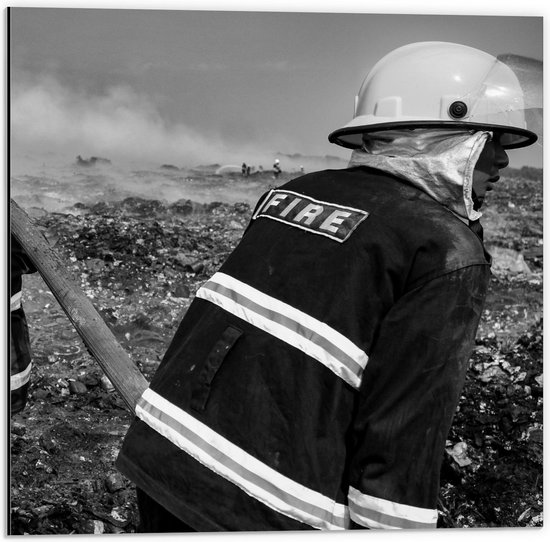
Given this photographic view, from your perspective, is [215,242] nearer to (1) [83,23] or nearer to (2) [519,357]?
(1) [83,23]

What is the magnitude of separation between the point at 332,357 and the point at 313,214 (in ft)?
1.08

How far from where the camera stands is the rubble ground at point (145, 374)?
2.92 meters

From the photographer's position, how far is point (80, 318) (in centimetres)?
234

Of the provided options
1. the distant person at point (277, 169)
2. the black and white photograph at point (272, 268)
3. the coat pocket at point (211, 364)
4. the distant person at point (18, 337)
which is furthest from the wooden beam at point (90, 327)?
the distant person at point (277, 169)

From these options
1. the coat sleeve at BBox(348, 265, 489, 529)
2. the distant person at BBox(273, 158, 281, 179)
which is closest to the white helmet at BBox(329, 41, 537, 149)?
the coat sleeve at BBox(348, 265, 489, 529)

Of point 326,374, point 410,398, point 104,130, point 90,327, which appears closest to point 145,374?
point 90,327

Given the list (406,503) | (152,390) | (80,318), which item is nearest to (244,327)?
(152,390)

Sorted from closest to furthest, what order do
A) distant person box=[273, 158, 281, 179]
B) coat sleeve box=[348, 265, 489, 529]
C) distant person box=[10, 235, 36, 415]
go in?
coat sleeve box=[348, 265, 489, 529] → distant person box=[10, 235, 36, 415] → distant person box=[273, 158, 281, 179]

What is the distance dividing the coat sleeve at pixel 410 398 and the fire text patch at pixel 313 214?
20 centimetres

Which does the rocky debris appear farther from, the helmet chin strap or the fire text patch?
the fire text patch

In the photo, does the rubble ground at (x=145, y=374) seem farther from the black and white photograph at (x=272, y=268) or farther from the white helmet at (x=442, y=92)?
the white helmet at (x=442, y=92)

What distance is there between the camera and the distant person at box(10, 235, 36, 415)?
2.61 meters

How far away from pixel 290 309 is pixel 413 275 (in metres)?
0.26

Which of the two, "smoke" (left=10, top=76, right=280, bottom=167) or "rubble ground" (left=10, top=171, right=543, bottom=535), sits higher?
"smoke" (left=10, top=76, right=280, bottom=167)
